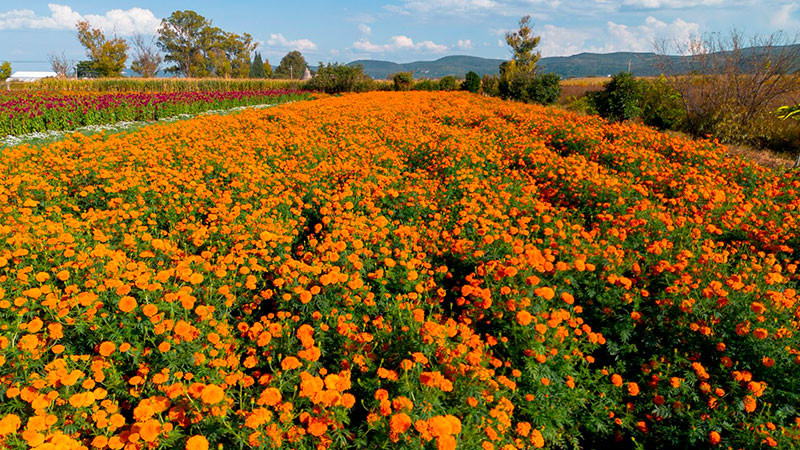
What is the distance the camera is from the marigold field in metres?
2.25

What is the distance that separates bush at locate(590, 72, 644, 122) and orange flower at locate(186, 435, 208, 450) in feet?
59.5

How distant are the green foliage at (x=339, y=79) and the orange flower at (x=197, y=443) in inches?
1328

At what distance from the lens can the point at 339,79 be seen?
33156mm

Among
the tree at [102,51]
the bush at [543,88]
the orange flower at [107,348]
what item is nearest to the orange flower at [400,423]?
the orange flower at [107,348]

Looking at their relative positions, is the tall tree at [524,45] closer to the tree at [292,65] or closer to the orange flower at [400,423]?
the orange flower at [400,423]

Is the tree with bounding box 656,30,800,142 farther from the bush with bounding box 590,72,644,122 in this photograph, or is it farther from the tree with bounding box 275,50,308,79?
the tree with bounding box 275,50,308,79

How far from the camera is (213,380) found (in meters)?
2.45

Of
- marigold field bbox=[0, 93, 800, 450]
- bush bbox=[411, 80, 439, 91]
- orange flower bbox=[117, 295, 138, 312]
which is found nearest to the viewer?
marigold field bbox=[0, 93, 800, 450]

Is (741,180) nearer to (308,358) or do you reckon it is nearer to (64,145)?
(308,358)

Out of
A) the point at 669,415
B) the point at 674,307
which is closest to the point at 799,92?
the point at 674,307

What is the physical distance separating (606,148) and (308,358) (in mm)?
8367

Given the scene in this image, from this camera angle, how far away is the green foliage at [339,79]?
33031 mm

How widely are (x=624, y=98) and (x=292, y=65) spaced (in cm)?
10352

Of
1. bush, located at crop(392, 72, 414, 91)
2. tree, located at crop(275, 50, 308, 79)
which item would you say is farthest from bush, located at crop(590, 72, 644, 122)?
tree, located at crop(275, 50, 308, 79)
